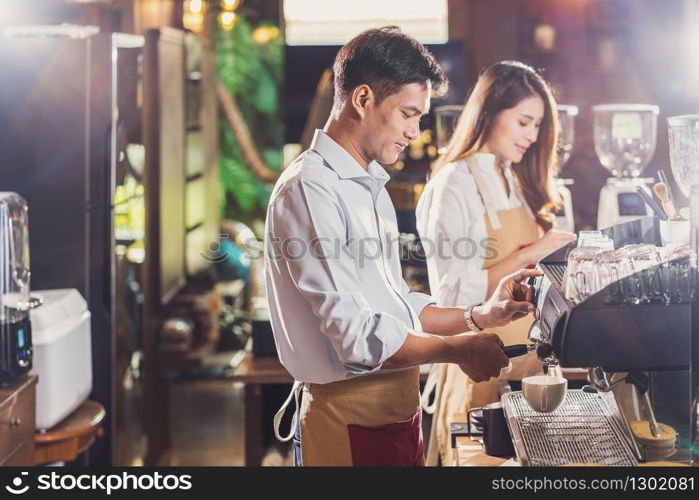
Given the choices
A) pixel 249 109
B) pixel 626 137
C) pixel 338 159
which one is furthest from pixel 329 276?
pixel 249 109

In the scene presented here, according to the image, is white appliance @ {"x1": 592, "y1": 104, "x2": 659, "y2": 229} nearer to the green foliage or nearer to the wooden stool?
the wooden stool

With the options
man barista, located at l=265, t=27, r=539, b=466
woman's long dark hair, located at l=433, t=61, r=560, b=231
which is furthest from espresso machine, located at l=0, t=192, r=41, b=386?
woman's long dark hair, located at l=433, t=61, r=560, b=231

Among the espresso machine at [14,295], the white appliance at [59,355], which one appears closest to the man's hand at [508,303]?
the espresso machine at [14,295]

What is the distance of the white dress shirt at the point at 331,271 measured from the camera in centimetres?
183

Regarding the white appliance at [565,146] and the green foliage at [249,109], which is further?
the green foliage at [249,109]

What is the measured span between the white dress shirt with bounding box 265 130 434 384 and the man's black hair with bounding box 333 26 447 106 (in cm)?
14

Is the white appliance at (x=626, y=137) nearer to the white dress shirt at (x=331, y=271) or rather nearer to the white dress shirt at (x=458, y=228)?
the white dress shirt at (x=458, y=228)

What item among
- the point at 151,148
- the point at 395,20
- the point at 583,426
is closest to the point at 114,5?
the point at 151,148

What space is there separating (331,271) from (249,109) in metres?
6.46

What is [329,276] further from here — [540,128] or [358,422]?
[540,128]

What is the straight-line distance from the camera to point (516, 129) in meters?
2.81

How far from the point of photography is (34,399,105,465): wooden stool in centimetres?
298

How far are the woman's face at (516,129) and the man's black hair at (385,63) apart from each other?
2.94ft

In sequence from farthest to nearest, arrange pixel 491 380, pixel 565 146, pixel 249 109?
pixel 249 109 → pixel 565 146 → pixel 491 380
